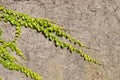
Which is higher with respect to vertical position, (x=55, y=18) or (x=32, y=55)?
(x=55, y=18)

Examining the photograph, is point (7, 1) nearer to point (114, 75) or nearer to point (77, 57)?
point (77, 57)

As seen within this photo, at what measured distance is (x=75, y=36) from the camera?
402cm

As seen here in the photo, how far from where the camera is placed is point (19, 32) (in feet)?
13.1

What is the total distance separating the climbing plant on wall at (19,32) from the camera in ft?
13.0

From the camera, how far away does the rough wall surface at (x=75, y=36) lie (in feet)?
13.1

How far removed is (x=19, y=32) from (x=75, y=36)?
47cm

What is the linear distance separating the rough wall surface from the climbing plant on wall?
37mm

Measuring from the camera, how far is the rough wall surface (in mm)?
3998

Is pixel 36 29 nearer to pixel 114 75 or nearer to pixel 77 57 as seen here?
pixel 77 57

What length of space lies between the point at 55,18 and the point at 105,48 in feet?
1.61

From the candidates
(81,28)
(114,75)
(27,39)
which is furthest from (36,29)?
(114,75)

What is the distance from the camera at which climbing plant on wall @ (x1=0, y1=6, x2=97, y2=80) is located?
3.95 meters

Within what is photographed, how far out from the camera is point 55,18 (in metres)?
4.03

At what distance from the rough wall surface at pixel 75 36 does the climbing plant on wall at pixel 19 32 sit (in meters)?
0.04
